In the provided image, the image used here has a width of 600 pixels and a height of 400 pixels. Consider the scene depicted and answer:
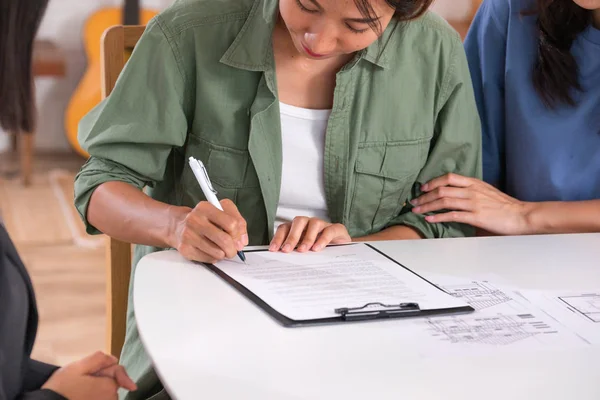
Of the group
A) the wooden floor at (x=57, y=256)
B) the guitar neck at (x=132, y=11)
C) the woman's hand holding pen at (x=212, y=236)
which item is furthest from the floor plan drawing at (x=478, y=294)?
the guitar neck at (x=132, y=11)

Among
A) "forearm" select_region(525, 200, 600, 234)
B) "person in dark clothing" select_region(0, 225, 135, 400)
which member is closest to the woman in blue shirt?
"forearm" select_region(525, 200, 600, 234)

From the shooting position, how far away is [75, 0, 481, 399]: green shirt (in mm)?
1308

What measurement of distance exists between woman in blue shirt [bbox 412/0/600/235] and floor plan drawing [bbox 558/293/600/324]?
36cm

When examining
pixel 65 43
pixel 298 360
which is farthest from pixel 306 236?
pixel 65 43

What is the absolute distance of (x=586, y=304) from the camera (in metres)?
1.04

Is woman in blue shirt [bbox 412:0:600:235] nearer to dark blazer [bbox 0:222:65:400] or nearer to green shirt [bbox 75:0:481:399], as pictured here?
green shirt [bbox 75:0:481:399]

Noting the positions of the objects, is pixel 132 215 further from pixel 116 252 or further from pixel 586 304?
pixel 586 304

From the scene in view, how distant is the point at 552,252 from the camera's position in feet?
4.04

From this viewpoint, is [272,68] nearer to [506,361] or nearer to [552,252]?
[552,252]

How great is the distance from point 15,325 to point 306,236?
437 mm

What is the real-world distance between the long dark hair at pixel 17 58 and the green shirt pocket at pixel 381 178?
2.19ft

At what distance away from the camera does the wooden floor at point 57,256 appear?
2.52 m

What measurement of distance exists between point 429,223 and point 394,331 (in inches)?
20.4

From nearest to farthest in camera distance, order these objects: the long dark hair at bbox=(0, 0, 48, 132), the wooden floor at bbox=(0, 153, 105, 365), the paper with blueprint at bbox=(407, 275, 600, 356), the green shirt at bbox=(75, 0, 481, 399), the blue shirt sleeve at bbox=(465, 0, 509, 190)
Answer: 1. the long dark hair at bbox=(0, 0, 48, 132)
2. the paper with blueprint at bbox=(407, 275, 600, 356)
3. the green shirt at bbox=(75, 0, 481, 399)
4. the blue shirt sleeve at bbox=(465, 0, 509, 190)
5. the wooden floor at bbox=(0, 153, 105, 365)
